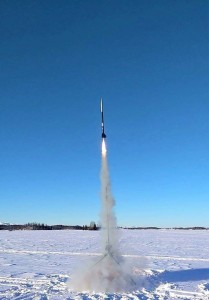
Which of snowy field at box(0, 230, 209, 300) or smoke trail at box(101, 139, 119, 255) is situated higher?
smoke trail at box(101, 139, 119, 255)

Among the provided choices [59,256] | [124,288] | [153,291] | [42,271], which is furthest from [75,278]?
[59,256]

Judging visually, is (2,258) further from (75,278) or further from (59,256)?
(75,278)

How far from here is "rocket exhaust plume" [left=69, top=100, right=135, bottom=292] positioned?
50.1 feet

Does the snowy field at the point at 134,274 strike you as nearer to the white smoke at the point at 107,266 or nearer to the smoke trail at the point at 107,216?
the white smoke at the point at 107,266

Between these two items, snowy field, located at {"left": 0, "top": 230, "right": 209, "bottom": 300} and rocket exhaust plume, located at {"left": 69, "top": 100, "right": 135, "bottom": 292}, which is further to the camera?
rocket exhaust plume, located at {"left": 69, "top": 100, "right": 135, "bottom": 292}

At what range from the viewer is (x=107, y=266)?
16.0m

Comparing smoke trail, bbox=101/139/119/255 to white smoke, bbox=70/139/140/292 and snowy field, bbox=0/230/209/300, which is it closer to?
white smoke, bbox=70/139/140/292

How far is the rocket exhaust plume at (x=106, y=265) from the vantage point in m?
15.3

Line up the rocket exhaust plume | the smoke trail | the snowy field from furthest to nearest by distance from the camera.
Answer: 1. the smoke trail
2. the rocket exhaust plume
3. the snowy field

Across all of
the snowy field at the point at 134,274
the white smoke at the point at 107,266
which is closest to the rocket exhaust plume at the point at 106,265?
the white smoke at the point at 107,266

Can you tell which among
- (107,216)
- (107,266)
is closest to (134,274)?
(107,266)

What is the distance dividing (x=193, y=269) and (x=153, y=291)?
6457mm

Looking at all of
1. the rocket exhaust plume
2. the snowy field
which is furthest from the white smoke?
the snowy field

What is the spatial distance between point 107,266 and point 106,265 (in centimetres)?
8
